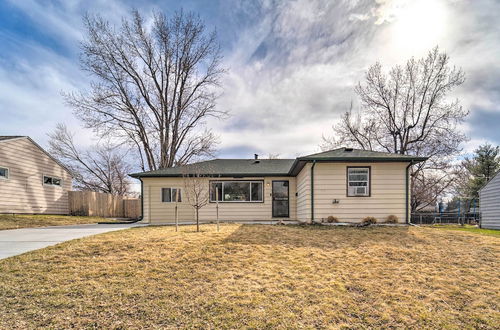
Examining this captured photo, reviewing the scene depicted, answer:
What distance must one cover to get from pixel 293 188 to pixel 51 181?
15.3 meters

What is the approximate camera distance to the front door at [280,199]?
1266 centimetres

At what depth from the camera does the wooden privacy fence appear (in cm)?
1778

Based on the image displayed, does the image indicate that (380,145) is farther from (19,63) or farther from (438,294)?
(19,63)

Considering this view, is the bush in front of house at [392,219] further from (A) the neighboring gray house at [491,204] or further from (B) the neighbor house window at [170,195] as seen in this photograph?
(B) the neighbor house window at [170,195]

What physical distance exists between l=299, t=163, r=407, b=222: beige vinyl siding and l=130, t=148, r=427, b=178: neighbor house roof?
38 cm

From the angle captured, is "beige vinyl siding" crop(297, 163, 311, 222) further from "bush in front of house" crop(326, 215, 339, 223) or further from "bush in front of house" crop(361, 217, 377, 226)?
"bush in front of house" crop(361, 217, 377, 226)

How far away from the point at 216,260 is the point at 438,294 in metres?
→ 3.63

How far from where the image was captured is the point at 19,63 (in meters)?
10.9

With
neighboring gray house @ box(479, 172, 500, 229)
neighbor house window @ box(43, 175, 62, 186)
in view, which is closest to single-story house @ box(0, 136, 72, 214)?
neighbor house window @ box(43, 175, 62, 186)

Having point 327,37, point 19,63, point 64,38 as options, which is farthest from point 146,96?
point 327,37

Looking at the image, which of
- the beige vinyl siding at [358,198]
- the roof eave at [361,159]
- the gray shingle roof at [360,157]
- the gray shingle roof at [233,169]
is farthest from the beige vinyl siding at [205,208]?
the roof eave at [361,159]

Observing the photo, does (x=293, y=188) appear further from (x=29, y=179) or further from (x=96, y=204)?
(x=29, y=179)

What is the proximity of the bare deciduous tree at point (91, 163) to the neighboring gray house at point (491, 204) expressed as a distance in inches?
1023

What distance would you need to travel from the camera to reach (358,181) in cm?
1011
